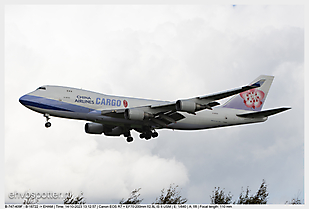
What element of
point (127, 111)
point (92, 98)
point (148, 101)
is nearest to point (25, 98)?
point (92, 98)

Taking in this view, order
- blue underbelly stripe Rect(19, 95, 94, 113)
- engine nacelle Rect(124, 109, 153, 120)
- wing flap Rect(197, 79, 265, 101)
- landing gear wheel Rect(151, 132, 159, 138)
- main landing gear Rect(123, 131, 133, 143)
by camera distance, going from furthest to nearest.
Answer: main landing gear Rect(123, 131, 133, 143), landing gear wheel Rect(151, 132, 159, 138), engine nacelle Rect(124, 109, 153, 120), blue underbelly stripe Rect(19, 95, 94, 113), wing flap Rect(197, 79, 265, 101)

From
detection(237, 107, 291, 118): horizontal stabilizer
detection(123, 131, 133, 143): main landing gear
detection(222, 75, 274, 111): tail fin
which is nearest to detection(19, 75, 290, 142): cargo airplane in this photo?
detection(237, 107, 291, 118): horizontal stabilizer

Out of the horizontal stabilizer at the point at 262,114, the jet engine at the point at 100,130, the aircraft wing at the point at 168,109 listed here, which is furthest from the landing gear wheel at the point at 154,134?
the horizontal stabilizer at the point at 262,114

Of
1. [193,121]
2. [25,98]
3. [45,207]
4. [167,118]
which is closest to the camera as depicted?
[45,207]

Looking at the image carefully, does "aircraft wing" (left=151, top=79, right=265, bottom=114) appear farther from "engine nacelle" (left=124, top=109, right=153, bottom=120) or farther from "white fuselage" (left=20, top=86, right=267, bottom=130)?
"white fuselage" (left=20, top=86, right=267, bottom=130)

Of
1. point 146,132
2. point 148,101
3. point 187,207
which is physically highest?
point 148,101

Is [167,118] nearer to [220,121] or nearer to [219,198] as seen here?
[220,121]

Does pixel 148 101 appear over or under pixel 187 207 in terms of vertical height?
over

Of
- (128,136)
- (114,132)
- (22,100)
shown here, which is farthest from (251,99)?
Result: (22,100)

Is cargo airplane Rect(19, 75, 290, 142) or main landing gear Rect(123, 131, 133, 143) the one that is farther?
main landing gear Rect(123, 131, 133, 143)

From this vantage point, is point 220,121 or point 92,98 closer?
point 92,98
